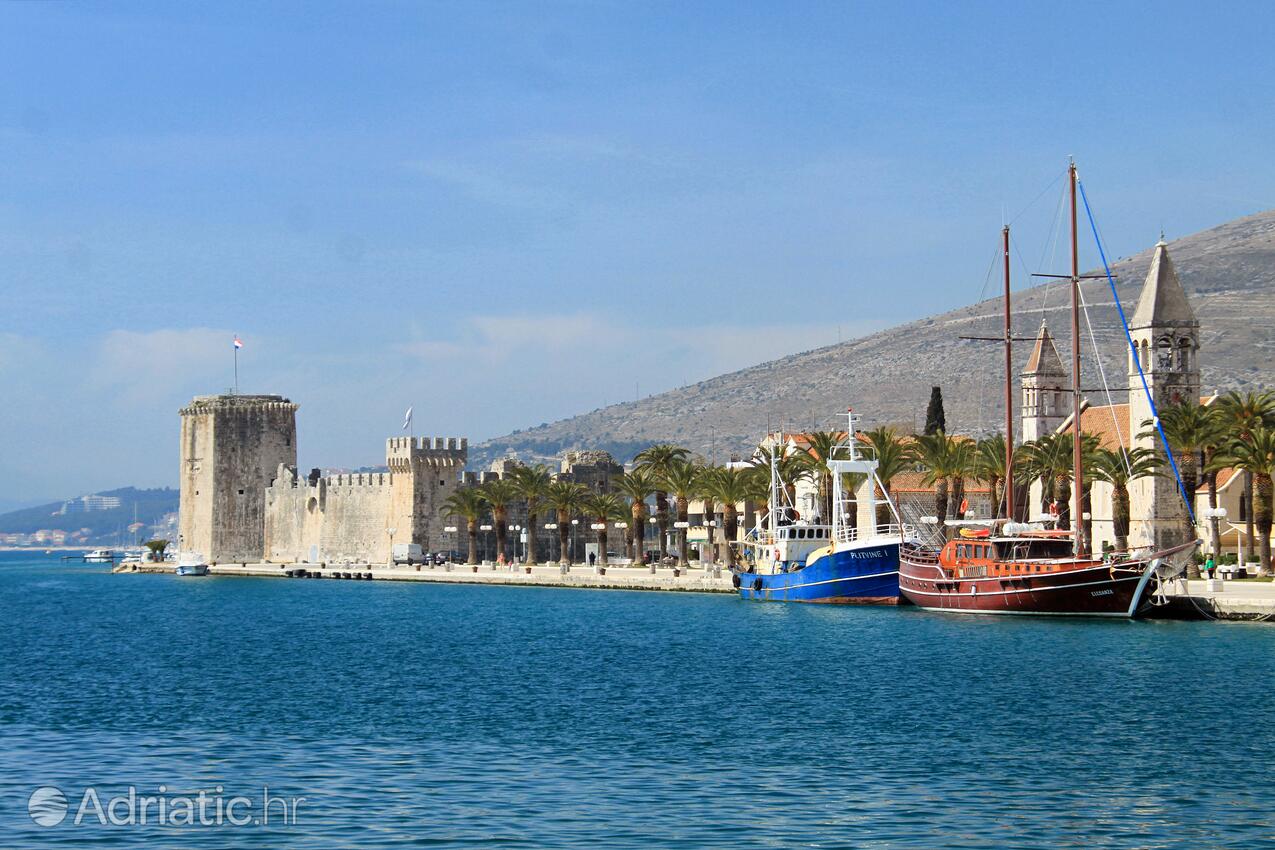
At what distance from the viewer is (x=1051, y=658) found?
3158 cm

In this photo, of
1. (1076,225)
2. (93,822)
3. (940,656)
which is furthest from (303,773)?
(1076,225)

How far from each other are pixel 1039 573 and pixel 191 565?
5442 centimetres

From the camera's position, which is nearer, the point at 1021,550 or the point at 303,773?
the point at 303,773

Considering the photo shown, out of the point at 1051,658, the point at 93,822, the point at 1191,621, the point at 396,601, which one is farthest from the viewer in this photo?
the point at 396,601

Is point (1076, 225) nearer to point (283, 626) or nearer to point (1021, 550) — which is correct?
point (1021, 550)

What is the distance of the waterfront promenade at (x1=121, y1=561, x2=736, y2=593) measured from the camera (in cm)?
5975

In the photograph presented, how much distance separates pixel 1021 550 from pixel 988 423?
12493 centimetres

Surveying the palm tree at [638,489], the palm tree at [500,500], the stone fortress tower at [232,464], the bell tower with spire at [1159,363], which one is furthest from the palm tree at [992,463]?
the stone fortress tower at [232,464]

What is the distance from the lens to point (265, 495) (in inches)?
3344

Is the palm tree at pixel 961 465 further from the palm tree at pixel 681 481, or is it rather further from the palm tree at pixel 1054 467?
the palm tree at pixel 681 481

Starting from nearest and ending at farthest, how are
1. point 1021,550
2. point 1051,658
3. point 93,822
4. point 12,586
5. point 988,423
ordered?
point 93,822
point 1051,658
point 1021,550
point 12,586
point 988,423

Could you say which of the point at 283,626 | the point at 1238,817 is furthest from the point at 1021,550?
the point at 1238,817

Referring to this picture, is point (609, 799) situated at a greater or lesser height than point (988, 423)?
lesser

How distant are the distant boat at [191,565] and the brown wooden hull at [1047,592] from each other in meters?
49.2
